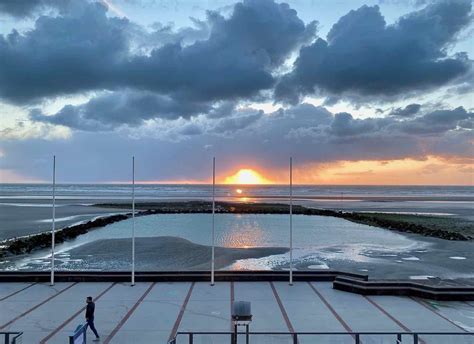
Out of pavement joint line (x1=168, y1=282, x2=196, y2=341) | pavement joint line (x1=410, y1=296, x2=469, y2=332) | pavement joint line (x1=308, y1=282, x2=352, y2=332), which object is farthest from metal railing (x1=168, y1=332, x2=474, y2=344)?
pavement joint line (x1=410, y1=296, x2=469, y2=332)

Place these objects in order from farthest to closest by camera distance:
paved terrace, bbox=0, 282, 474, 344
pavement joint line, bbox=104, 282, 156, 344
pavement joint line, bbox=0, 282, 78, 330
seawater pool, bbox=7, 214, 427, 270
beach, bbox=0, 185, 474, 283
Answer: seawater pool, bbox=7, 214, 427, 270, beach, bbox=0, 185, 474, 283, pavement joint line, bbox=0, 282, 78, 330, paved terrace, bbox=0, 282, 474, 344, pavement joint line, bbox=104, 282, 156, 344

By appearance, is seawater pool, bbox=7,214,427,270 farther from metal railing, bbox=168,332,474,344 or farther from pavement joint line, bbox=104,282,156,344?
metal railing, bbox=168,332,474,344

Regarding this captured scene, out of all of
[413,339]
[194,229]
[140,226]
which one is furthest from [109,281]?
[140,226]

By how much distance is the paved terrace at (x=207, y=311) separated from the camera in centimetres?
1538

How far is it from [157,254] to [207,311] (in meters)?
16.7

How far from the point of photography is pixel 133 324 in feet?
52.8

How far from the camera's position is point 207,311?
1769cm

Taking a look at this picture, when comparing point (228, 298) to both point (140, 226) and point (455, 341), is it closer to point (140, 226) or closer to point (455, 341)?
point (455, 341)

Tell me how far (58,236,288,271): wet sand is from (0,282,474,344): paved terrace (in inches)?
280

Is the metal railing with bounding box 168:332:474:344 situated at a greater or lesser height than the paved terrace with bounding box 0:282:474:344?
greater

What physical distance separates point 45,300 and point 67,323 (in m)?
3.62

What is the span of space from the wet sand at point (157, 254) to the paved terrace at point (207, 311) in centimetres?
710

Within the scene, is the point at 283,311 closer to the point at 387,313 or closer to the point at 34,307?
the point at 387,313

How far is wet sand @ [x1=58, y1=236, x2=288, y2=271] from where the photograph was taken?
1155 inches
